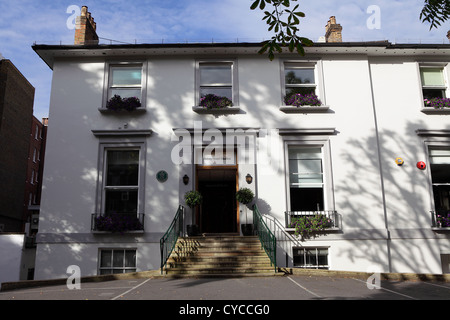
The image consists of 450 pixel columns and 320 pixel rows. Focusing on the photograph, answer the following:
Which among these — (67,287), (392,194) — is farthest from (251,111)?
(67,287)

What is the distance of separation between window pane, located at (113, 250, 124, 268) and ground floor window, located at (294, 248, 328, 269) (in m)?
Answer: 5.21

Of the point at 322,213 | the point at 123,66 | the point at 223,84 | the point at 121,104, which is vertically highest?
the point at 123,66

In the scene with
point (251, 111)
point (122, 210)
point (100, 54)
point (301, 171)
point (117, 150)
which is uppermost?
point (100, 54)

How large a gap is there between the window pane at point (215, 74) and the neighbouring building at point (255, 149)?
0.15 feet

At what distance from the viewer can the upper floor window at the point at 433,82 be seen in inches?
504

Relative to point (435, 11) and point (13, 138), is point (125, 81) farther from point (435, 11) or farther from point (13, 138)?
point (13, 138)

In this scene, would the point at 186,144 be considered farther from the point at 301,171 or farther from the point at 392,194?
the point at 392,194

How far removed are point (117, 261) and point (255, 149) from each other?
17.8 feet

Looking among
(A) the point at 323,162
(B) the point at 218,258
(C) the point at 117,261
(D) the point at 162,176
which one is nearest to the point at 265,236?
(B) the point at 218,258

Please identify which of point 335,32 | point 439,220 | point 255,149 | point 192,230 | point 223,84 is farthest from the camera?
point 335,32

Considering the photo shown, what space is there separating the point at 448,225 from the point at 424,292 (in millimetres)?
4949

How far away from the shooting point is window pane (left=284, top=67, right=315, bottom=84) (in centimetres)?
1275

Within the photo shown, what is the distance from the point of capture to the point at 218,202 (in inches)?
519

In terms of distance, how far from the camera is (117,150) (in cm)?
1230
